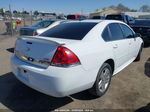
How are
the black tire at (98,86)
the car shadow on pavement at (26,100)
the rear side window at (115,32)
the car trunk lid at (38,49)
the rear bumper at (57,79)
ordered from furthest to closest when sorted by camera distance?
the rear side window at (115,32) < the black tire at (98,86) < the car shadow on pavement at (26,100) < the car trunk lid at (38,49) < the rear bumper at (57,79)

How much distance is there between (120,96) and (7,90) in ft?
8.47

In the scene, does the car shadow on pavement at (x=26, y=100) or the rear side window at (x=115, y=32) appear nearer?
the car shadow on pavement at (x=26, y=100)

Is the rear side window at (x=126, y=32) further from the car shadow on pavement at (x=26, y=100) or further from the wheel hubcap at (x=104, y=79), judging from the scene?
the car shadow on pavement at (x=26, y=100)

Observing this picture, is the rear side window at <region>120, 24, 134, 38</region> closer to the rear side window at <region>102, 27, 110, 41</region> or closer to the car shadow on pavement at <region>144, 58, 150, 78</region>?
the rear side window at <region>102, 27, 110, 41</region>

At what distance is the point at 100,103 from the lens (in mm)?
3242

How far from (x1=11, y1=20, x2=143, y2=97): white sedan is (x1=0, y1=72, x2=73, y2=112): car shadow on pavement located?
498 millimetres

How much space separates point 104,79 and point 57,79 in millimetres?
1359

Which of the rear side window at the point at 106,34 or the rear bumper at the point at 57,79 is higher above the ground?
the rear side window at the point at 106,34

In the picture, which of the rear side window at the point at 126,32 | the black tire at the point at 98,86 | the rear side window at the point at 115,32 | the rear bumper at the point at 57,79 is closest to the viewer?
the rear bumper at the point at 57,79

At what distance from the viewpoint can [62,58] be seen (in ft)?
8.45

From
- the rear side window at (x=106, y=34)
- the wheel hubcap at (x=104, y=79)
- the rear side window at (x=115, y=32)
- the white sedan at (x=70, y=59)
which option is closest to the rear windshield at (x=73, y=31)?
the white sedan at (x=70, y=59)

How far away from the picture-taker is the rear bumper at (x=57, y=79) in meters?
2.53

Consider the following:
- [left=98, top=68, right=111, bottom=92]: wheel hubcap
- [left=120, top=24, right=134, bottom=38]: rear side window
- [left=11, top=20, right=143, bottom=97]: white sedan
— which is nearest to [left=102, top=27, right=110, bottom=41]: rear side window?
[left=11, top=20, right=143, bottom=97]: white sedan

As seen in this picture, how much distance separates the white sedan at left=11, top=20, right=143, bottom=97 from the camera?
258 centimetres
